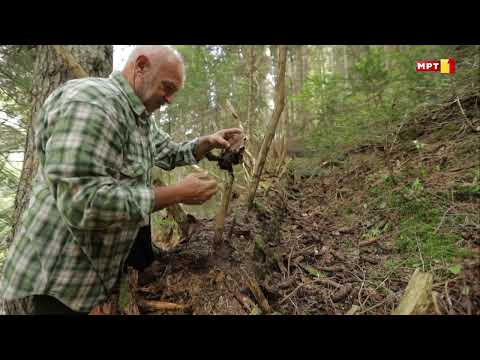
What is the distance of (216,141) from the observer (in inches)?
89.9

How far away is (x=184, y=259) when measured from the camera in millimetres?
2137

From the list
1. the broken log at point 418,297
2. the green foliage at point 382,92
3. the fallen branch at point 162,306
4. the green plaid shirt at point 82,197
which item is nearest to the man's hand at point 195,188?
the green plaid shirt at point 82,197

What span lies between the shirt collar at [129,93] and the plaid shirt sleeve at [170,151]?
27.5 inches

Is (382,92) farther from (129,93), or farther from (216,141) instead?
(129,93)

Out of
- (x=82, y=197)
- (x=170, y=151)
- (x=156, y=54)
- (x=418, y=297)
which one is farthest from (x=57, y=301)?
(x=418, y=297)

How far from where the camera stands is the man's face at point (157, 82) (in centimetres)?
170

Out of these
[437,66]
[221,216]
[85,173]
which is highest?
[437,66]

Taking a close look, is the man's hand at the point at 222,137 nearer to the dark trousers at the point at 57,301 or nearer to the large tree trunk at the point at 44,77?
the dark trousers at the point at 57,301

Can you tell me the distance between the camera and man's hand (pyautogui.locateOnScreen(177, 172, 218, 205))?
1.60m

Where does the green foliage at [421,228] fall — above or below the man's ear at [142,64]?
below

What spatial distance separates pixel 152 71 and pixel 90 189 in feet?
2.93

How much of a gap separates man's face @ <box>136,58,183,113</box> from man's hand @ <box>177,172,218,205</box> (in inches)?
23.6
